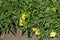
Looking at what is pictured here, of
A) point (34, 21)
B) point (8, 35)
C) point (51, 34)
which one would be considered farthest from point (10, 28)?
point (51, 34)

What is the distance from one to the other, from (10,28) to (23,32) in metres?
0.24

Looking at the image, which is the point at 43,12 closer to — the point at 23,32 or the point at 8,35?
the point at 23,32

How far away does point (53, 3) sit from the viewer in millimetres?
3832

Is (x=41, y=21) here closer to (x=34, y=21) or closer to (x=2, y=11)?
(x=34, y=21)

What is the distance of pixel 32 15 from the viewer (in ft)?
12.7

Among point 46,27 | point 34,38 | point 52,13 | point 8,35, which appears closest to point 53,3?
point 52,13

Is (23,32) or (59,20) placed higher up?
(59,20)

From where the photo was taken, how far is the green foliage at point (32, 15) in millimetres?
3805

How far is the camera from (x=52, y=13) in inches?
150

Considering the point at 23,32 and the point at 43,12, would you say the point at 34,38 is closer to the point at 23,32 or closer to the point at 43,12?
the point at 23,32

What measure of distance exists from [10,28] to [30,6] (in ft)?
1.74

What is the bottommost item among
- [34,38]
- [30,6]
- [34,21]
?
[34,38]

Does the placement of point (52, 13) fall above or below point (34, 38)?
above

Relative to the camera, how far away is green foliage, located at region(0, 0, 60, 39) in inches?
150
